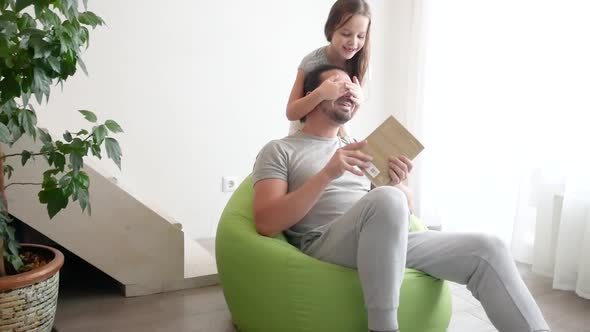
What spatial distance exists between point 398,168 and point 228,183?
1.83 m

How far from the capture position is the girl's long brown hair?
2.11m

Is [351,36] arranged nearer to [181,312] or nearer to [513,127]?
[513,127]

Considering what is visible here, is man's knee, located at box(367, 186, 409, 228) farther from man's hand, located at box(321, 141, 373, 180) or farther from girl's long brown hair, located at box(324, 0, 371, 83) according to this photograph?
girl's long brown hair, located at box(324, 0, 371, 83)

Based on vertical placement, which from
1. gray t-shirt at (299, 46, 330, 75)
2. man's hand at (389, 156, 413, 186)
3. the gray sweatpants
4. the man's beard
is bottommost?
the gray sweatpants

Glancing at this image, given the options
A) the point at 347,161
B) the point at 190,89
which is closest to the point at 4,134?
the point at 347,161

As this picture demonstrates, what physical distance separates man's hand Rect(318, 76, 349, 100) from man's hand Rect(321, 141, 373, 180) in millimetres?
243

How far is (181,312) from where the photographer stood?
2.06 m

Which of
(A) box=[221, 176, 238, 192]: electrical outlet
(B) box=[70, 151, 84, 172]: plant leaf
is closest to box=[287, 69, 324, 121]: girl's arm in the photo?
(B) box=[70, 151, 84, 172]: plant leaf

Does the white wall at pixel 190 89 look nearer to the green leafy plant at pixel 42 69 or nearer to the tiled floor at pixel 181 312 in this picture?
the tiled floor at pixel 181 312

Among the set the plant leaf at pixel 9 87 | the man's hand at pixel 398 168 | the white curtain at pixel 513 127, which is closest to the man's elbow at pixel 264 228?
the man's hand at pixel 398 168

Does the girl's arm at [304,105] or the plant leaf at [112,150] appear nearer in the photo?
the plant leaf at [112,150]

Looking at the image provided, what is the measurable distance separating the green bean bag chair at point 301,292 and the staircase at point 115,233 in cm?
55

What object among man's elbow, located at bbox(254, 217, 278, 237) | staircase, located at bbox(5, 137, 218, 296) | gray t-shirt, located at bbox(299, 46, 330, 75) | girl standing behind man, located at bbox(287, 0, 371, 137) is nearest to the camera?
man's elbow, located at bbox(254, 217, 278, 237)

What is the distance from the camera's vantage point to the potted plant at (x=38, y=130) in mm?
1314
